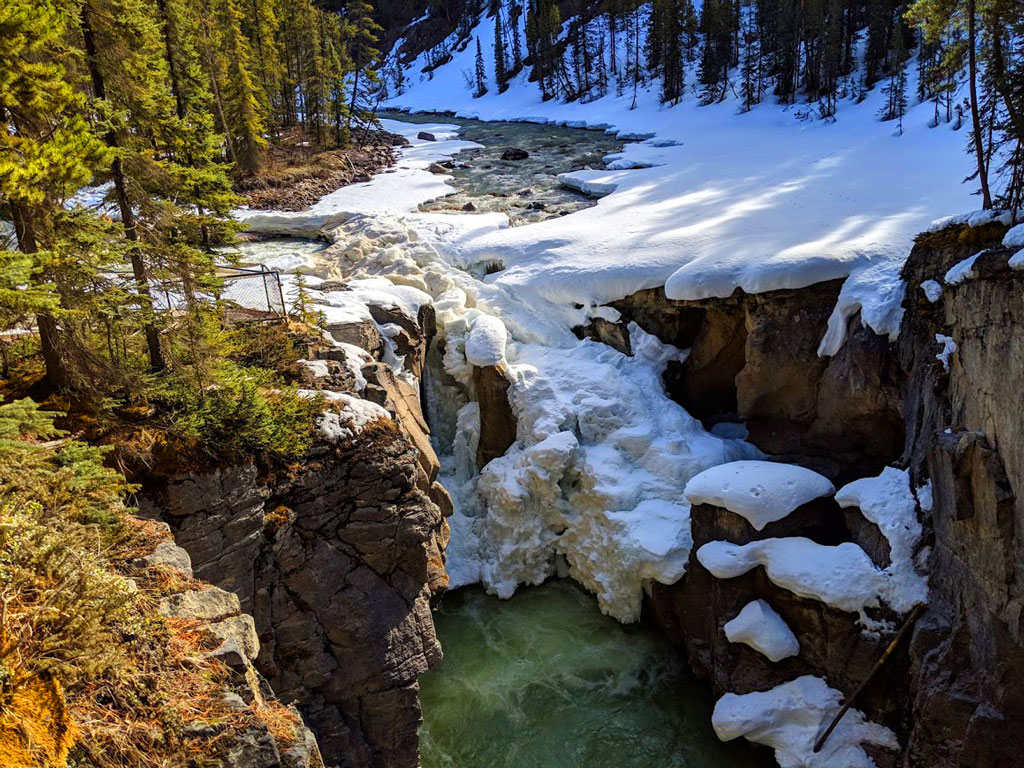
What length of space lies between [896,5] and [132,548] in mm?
53049

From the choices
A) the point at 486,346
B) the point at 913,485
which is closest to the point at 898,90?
the point at 486,346

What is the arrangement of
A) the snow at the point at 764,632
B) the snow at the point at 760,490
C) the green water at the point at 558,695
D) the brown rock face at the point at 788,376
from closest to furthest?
the snow at the point at 764,632 → the green water at the point at 558,695 → the snow at the point at 760,490 → the brown rock face at the point at 788,376

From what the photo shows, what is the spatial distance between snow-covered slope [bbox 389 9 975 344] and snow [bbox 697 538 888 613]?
13.8 feet

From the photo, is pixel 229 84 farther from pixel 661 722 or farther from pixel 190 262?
pixel 661 722

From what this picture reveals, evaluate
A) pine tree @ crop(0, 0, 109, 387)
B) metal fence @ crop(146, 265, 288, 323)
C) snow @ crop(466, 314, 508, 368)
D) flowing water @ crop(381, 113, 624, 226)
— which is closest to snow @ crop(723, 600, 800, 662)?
snow @ crop(466, 314, 508, 368)

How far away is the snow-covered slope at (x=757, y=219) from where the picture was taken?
1344 centimetres

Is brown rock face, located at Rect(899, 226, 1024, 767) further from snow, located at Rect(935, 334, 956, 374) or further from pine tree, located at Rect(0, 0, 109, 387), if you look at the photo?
pine tree, located at Rect(0, 0, 109, 387)

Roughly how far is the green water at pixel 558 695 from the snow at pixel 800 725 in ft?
2.24

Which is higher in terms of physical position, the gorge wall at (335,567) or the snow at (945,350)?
the snow at (945,350)

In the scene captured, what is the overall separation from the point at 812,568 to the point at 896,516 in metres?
1.48

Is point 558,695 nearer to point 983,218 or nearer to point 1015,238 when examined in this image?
point 1015,238

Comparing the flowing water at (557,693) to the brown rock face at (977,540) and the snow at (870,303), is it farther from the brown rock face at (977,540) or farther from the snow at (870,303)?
the snow at (870,303)

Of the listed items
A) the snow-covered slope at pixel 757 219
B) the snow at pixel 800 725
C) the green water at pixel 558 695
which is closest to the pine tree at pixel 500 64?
the snow-covered slope at pixel 757 219

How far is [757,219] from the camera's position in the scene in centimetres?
1745
